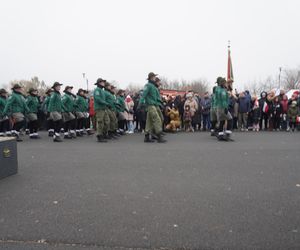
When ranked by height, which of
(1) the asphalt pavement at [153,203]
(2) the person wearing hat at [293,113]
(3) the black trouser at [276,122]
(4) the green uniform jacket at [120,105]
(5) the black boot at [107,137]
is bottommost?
(1) the asphalt pavement at [153,203]

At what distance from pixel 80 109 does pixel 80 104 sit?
23cm

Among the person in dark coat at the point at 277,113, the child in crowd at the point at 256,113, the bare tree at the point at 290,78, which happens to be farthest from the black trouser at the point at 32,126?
the bare tree at the point at 290,78

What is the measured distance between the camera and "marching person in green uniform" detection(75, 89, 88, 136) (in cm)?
1291

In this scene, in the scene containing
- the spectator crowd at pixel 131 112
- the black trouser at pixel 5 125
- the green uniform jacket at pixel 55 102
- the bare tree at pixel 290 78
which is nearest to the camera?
the green uniform jacket at pixel 55 102

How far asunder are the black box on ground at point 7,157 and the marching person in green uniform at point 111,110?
219 inches

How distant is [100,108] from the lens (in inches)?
436

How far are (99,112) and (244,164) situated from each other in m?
5.82

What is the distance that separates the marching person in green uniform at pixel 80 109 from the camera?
1291 cm

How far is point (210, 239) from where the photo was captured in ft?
10.5

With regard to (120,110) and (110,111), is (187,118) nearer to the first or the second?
(120,110)

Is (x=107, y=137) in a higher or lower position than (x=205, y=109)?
lower

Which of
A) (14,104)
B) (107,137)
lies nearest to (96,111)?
(107,137)

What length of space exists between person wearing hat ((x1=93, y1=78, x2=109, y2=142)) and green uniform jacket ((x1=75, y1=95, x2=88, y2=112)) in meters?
2.08

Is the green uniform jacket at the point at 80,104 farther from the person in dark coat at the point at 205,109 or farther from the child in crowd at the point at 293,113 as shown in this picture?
the child in crowd at the point at 293,113
